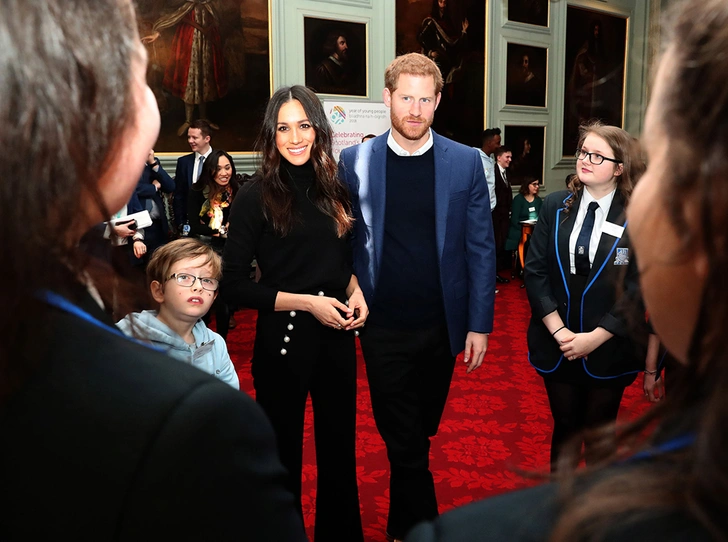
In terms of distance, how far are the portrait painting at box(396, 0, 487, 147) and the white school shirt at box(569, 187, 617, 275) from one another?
8097 millimetres

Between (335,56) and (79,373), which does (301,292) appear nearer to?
(79,373)

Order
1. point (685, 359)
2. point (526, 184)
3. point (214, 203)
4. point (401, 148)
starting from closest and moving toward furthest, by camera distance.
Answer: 1. point (685, 359)
2. point (401, 148)
3. point (214, 203)
4. point (526, 184)

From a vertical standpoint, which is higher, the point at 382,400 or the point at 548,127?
the point at 548,127

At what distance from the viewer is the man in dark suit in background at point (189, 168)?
7473mm

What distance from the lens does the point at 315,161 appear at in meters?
2.98

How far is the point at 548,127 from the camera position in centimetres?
1283

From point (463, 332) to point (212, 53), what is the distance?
6.97 m

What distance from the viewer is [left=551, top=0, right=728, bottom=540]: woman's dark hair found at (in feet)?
1.71

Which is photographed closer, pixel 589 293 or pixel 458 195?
pixel 589 293

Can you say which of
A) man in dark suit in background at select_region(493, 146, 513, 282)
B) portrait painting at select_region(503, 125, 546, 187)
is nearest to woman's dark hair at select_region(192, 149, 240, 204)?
man in dark suit in background at select_region(493, 146, 513, 282)

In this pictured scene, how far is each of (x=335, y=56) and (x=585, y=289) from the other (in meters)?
7.65

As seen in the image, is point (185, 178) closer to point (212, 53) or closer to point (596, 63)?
point (212, 53)

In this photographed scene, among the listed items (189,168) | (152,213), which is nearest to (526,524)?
(152,213)

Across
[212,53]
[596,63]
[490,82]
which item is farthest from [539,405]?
[596,63]
